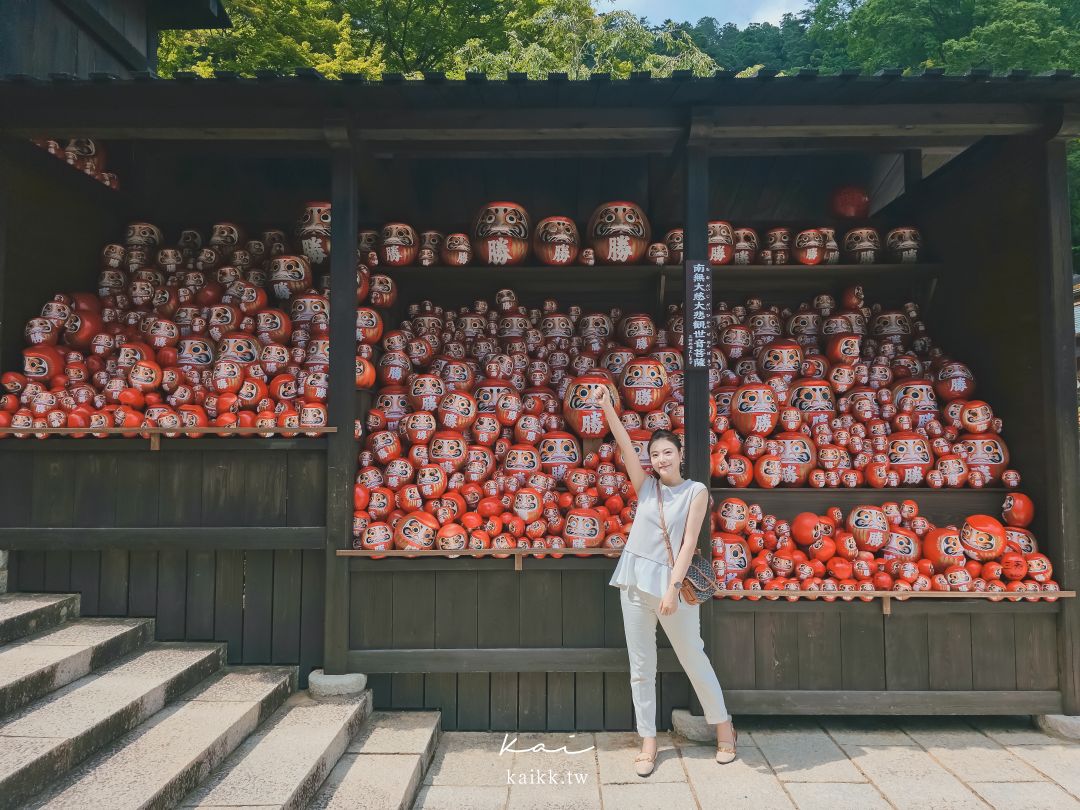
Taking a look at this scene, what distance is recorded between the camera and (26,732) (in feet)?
9.37

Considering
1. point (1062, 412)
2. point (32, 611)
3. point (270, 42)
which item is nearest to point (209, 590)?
point (32, 611)

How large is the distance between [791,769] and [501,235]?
4059 mm

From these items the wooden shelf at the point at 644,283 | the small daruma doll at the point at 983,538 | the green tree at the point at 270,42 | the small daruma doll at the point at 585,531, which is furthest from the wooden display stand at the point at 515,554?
the green tree at the point at 270,42

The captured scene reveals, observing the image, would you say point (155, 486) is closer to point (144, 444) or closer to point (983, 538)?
point (144, 444)

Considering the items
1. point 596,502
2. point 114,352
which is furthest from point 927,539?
point 114,352

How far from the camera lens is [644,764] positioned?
11.5 ft

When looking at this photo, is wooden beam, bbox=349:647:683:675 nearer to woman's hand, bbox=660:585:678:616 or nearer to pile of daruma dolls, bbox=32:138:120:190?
woman's hand, bbox=660:585:678:616

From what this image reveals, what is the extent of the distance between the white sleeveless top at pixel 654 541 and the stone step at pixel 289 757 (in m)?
1.80

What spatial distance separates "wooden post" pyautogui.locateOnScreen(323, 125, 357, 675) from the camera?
13.1 ft

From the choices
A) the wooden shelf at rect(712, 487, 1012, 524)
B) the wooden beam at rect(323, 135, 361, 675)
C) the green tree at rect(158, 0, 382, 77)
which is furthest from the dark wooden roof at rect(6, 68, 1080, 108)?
the green tree at rect(158, 0, 382, 77)

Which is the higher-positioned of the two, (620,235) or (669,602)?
(620,235)

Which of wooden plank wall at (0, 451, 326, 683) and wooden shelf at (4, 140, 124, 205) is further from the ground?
wooden shelf at (4, 140, 124, 205)

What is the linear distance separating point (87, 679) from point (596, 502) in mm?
3203

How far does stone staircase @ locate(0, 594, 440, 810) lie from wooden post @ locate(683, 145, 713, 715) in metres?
2.07
